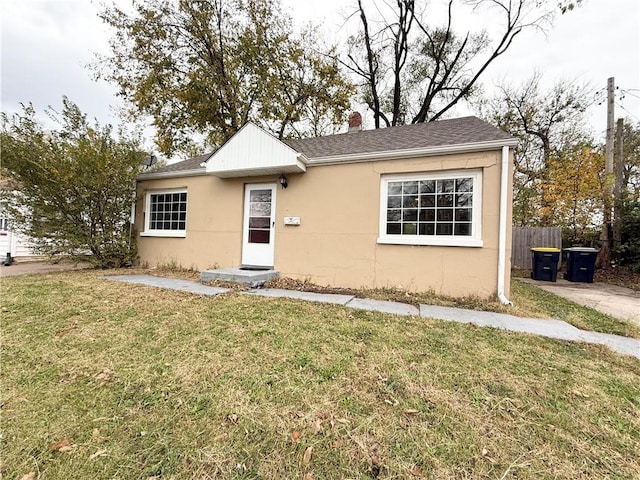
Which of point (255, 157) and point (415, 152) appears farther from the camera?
A: point (255, 157)

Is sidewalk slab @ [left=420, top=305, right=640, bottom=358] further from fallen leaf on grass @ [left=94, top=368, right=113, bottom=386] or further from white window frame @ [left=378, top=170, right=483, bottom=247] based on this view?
fallen leaf on grass @ [left=94, top=368, right=113, bottom=386]

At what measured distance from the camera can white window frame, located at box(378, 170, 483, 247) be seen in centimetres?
503

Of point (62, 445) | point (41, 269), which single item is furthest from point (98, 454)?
point (41, 269)

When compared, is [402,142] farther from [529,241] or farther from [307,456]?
[529,241]

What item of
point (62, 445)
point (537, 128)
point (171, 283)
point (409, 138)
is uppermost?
point (537, 128)

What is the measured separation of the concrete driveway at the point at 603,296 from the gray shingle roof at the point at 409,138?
3.58 meters

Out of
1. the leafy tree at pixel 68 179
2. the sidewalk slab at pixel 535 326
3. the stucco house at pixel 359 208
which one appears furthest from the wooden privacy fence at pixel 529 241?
the leafy tree at pixel 68 179

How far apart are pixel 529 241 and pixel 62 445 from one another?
43.2 ft

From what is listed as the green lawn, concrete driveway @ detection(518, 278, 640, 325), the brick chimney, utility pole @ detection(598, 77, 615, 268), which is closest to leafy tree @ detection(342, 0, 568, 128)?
utility pole @ detection(598, 77, 615, 268)

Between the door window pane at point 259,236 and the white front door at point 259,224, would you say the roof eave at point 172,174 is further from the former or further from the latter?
the door window pane at point 259,236

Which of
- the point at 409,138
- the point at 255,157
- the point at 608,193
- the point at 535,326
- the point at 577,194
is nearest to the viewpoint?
the point at 535,326

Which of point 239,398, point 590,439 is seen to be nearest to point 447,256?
point 590,439

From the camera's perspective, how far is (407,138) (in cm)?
615

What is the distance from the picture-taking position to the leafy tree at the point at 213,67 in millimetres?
11055
